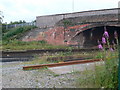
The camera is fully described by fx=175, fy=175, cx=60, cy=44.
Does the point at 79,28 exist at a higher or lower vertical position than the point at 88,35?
higher

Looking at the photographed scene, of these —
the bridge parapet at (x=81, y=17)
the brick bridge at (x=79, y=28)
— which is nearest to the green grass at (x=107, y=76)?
the brick bridge at (x=79, y=28)

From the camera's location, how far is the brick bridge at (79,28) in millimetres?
22469

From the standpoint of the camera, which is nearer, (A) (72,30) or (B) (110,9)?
(B) (110,9)

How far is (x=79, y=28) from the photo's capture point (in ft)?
78.2

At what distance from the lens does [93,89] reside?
9.55 feet

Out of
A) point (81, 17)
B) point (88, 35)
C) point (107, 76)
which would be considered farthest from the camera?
point (88, 35)

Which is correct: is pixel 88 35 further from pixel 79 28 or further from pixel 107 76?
pixel 107 76

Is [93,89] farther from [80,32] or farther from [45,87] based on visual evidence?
[80,32]

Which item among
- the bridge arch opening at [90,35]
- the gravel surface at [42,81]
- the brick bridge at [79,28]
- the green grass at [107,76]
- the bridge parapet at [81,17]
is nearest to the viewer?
the green grass at [107,76]

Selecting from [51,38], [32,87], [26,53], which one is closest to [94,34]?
[51,38]

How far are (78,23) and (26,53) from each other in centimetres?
1269

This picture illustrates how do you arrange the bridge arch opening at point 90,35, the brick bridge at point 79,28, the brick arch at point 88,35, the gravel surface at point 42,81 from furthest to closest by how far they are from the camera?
the bridge arch opening at point 90,35, the brick arch at point 88,35, the brick bridge at point 79,28, the gravel surface at point 42,81

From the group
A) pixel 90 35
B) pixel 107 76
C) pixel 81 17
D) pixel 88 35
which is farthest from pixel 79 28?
pixel 107 76

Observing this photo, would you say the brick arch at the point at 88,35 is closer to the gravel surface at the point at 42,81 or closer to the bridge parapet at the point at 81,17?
the bridge parapet at the point at 81,17
